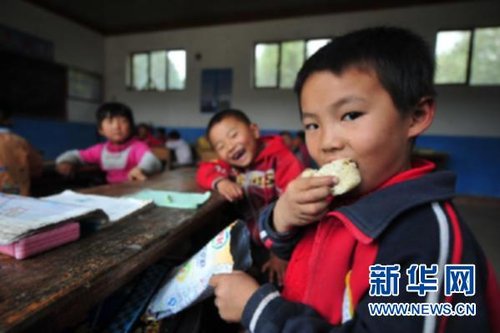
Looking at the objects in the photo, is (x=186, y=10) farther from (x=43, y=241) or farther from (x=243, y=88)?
(x=43, y=241)

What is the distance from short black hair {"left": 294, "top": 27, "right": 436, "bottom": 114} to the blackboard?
22.4 feet

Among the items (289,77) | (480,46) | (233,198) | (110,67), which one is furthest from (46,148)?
(480,46)

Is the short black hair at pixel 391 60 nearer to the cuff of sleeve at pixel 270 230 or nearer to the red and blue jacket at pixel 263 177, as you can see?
the cuff of sleeve at pixel 270 230

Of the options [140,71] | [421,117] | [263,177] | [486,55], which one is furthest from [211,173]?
[140,71]

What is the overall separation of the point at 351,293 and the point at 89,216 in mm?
597

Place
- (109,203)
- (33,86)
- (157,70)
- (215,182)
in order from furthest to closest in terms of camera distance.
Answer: (157,70) < (33,86) < (215,182) < (109,203)

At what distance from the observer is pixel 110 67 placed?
27.5 ft

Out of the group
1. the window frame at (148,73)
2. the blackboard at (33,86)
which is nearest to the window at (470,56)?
the window frame at (148,73)

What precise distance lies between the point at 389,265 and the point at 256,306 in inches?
9.7

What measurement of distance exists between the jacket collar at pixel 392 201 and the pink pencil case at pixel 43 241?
56 cm

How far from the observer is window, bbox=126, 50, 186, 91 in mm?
7801

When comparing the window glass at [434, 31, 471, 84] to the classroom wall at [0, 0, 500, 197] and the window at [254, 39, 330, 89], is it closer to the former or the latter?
the classroom wall at [0, 0, 500, 197]

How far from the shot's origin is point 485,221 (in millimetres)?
4078

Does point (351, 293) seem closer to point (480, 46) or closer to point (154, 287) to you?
point (154, 287)
